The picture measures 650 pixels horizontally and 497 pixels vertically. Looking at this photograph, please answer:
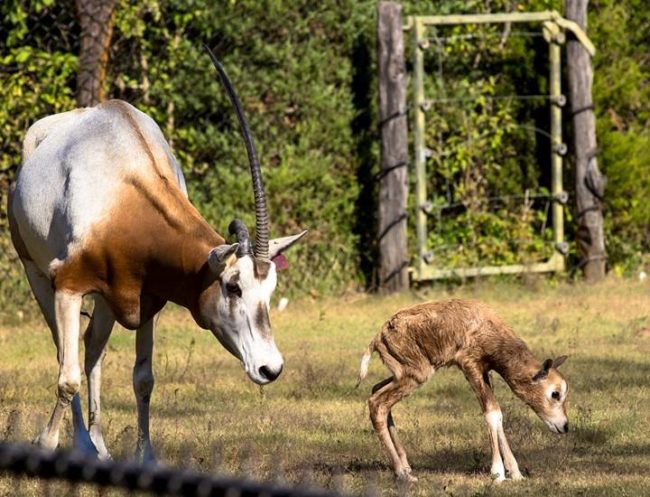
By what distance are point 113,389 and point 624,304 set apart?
5.07 meters

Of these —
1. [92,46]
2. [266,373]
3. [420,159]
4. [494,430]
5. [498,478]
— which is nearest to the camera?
[266,373]

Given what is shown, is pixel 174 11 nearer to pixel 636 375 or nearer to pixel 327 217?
pixel 327 217

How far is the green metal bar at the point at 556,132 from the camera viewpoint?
1354cm

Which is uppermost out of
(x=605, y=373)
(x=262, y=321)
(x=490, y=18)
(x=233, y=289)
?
(x=490, y=18)

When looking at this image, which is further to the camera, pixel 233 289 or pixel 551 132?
pixel 551 132

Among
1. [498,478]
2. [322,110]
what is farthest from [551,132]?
[498,478]

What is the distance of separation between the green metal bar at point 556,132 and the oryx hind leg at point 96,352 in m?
6.99

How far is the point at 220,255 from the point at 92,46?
6.15m

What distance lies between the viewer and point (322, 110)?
1329cm

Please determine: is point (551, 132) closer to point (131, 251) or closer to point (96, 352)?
point (96, 352)

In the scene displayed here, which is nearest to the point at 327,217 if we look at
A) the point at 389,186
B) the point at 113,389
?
the point at 389,186

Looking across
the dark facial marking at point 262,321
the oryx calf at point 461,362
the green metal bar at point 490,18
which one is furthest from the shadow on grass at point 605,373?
the green metal bar at point 490,18

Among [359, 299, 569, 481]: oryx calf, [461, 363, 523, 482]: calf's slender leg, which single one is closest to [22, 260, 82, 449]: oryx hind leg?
[359, 299, 569, 481]: oryx calf

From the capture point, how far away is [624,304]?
1218 centimetres
